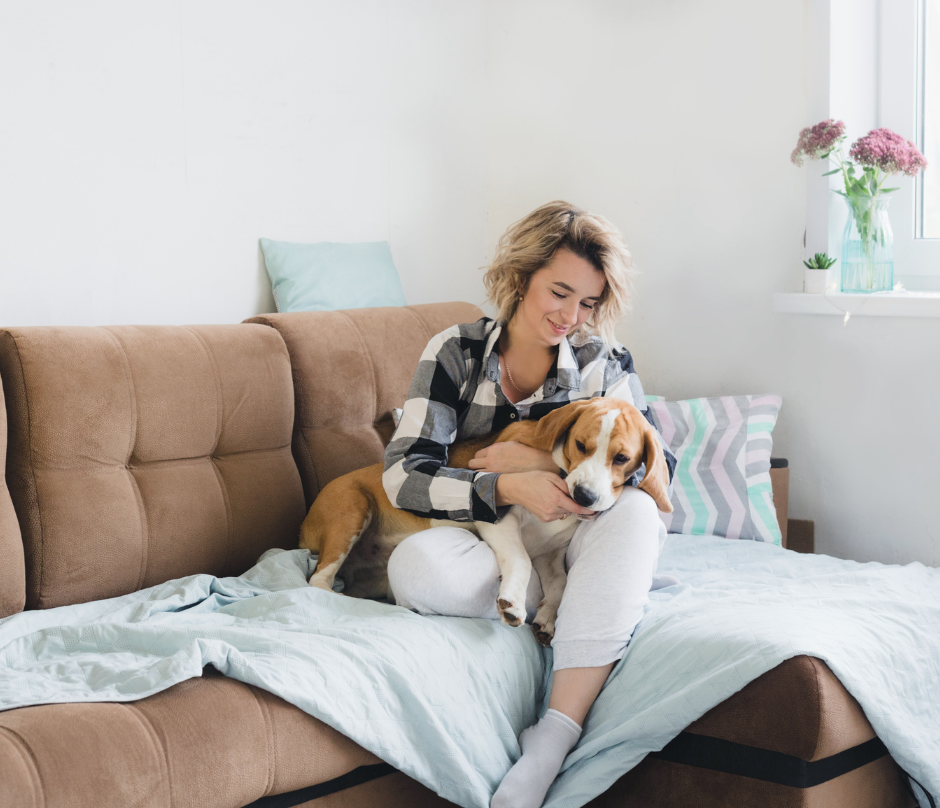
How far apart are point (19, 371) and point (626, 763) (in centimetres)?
126

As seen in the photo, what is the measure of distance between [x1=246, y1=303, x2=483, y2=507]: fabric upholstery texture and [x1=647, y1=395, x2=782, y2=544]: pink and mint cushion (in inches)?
28.8

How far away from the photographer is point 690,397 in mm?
2713

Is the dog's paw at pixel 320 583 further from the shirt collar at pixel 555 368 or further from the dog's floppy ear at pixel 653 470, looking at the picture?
the dog's floppy ear at pixel 653 470

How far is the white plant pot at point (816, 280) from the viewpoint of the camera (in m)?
2.34

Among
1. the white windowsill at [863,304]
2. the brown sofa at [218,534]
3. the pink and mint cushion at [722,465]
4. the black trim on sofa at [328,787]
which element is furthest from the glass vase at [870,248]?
the black trim on sofa at [328,787]

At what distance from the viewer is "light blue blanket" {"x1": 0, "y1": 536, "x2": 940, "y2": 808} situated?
1274mm

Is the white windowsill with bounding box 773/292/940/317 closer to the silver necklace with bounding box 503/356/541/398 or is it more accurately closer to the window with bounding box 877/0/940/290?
the window with bounding box 877/0/940/290

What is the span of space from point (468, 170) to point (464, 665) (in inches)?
79.0

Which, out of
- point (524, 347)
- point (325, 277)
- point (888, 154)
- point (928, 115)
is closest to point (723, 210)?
point (888, 154)

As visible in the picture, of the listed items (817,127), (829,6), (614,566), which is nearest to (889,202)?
(817,127)

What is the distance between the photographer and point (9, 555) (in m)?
1.52

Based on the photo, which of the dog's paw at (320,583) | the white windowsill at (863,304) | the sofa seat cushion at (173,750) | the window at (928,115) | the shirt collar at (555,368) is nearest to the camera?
the sofa seat cushion at (173,750)

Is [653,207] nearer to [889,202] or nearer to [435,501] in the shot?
[889,202]

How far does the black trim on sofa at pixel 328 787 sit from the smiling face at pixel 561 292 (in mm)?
896
